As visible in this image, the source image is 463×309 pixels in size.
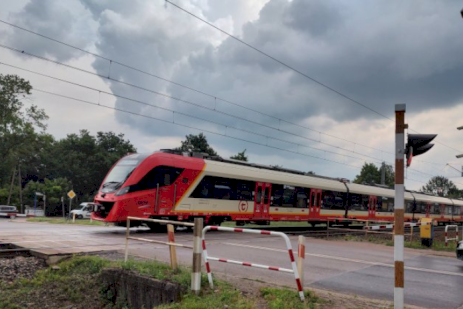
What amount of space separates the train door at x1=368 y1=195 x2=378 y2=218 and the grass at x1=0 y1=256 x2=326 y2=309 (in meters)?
26.5

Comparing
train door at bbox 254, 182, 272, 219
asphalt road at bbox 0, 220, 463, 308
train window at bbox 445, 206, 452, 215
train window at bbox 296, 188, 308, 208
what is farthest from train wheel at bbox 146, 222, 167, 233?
train window at bbox 445, 206, 452, 215

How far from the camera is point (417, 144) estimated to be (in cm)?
607

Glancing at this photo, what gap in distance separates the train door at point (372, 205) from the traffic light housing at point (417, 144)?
2767cm

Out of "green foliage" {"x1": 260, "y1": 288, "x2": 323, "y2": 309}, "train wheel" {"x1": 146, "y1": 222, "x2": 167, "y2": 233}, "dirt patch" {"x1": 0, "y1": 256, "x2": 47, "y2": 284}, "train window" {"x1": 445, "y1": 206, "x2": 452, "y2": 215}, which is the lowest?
"dirt patch" {"x1": 0, "y1": 256, "x2": 47, "y2": 284}

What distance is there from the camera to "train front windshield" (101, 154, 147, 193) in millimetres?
17250

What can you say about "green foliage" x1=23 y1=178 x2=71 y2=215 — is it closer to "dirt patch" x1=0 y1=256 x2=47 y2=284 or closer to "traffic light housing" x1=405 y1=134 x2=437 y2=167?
"dirt patch" x1=0 y1=256 x2=47 y2=284

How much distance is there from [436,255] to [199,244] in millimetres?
10946

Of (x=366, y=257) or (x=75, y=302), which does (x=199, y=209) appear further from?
(x=75, y=302)

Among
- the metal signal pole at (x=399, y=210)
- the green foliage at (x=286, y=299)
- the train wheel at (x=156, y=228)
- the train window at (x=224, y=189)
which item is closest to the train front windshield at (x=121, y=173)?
the train wheel at (x=156, y=228)

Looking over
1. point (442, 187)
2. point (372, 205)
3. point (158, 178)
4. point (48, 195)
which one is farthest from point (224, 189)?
point (442, 187)

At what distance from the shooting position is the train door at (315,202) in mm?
26484

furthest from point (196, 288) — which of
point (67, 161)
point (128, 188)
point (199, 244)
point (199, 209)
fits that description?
point (67, 161)

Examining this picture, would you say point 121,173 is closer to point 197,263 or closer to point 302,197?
point 197,263

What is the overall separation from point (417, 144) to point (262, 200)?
1680 centimetres
